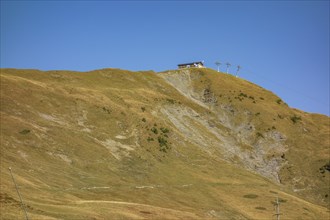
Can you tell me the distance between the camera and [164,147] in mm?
109750

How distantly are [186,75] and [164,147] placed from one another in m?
66.1

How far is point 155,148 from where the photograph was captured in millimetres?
107125

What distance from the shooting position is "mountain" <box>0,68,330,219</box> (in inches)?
2736

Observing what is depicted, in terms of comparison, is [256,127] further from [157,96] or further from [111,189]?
[111,189]

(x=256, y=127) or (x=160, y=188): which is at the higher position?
(x=256, y=127)

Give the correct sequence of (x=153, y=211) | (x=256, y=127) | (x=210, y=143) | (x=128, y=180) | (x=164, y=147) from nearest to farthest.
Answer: (x=153, y=211)
(x=128, y=180)
(x=164, y=147)
(x=210, y=143)
(x=256, y=127)

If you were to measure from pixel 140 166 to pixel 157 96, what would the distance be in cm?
4955

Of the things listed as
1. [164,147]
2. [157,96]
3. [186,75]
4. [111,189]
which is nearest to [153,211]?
[111,189]

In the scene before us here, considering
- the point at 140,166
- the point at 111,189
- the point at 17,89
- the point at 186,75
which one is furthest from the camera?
the point at 186,75

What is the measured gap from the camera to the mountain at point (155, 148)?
228ft

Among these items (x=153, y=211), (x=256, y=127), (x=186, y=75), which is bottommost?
(x=153, y=211)

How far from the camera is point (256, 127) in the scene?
139875 mm

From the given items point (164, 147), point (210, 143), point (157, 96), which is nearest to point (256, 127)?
point (210, 143)

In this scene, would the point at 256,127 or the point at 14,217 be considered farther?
the point at 256,127
